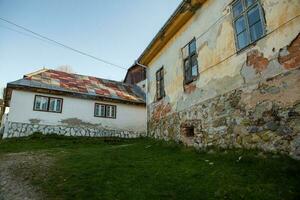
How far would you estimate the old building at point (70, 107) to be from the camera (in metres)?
13.3

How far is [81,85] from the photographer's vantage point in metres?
16.6

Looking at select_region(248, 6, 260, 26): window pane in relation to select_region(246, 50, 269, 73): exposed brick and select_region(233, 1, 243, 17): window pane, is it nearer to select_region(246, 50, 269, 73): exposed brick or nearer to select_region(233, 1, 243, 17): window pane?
select_region(233, 1, 243, 17): window pane

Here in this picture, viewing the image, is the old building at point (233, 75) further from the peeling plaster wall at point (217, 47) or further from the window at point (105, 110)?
the window at point (105, 110)

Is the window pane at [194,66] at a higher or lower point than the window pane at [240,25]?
lower

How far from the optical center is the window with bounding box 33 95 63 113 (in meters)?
13.8

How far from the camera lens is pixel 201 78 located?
7.47 meters

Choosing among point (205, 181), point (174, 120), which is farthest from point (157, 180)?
point (174, 120)

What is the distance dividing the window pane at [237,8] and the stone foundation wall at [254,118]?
2072 mm

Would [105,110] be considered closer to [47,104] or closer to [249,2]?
[47,104]

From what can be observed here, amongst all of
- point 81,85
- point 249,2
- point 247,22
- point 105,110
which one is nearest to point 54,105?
point 81,85

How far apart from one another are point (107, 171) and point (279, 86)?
4.06 metres

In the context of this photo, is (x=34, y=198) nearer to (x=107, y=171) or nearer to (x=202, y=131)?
(x=107, y=171)

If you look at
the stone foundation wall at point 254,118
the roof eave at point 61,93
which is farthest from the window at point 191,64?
the roof eave at point 61,93

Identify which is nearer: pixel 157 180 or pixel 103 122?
pixel 157 180
